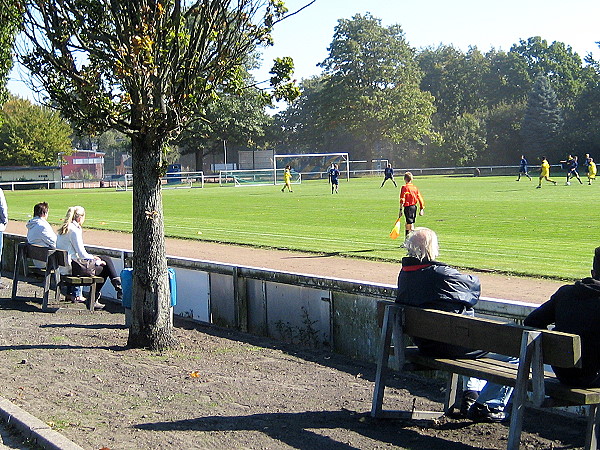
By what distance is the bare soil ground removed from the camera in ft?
18.7

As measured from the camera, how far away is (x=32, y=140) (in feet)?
262

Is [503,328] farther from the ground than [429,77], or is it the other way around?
[429,77]

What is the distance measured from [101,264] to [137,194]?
3349 millimetres

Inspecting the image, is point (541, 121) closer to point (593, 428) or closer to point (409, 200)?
point (409, 200)

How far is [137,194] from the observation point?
856cm

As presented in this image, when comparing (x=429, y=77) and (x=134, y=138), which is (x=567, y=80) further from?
(x=134, y=138)

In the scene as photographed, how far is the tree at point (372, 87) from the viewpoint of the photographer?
286ft

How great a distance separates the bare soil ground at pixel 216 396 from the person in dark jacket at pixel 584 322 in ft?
2.64

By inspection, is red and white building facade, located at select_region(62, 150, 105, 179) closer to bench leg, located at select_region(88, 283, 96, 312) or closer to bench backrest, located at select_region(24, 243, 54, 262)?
bench backrest, located at select_region(24, 243, 54, 262)

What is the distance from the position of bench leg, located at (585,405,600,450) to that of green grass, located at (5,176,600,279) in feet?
23.6

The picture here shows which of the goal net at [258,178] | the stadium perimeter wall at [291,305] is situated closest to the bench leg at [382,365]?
the stadium perimeter wall at [291,305]

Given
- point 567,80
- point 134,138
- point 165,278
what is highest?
point 567,80

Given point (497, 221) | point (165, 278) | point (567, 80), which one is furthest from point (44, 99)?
point (567, 80)

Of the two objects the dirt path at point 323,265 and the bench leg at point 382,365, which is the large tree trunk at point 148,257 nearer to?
the bench leg at point 382,365
